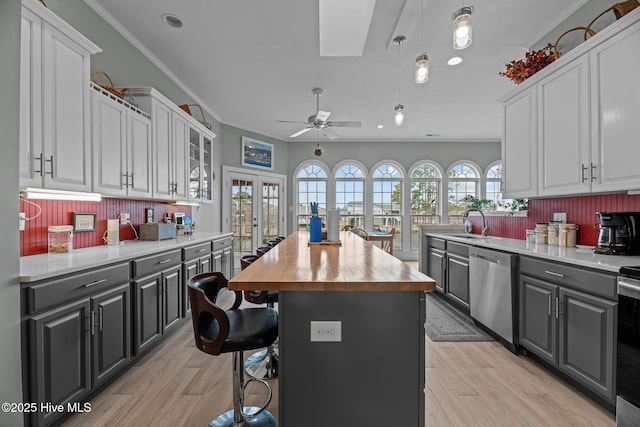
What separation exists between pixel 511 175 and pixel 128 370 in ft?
12.8

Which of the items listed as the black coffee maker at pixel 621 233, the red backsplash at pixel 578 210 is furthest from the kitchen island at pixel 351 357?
the red backsplash at pixel 578 210

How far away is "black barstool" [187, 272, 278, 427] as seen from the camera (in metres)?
1.33

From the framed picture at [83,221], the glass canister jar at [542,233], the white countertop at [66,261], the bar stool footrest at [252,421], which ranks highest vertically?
the framed picture at [83,221]

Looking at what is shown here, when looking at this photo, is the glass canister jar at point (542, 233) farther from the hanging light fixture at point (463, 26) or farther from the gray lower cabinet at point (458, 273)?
the hanging light fixture at point (463, 26)

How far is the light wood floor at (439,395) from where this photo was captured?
1.77 metres

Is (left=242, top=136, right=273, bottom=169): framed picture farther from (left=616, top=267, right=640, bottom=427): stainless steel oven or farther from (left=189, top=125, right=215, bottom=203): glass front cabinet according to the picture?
(left=616, top=267, right=640, bottom=427): stainless steel oven

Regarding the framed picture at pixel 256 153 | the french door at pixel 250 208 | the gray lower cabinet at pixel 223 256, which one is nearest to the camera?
the gray lower cabinet at pixel 223 256

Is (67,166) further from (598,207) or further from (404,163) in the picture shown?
(404,163)

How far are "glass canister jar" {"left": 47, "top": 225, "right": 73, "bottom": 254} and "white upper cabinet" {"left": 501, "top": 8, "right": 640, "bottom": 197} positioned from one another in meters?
3.91

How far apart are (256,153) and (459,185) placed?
5.16 metres

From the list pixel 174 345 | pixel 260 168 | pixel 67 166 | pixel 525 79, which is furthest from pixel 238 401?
pixel 260 168

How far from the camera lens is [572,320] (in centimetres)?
199

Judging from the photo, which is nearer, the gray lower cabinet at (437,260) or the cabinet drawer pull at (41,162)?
the cabinet drawer pull at (41,162)

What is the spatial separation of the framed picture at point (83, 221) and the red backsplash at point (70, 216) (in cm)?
4
